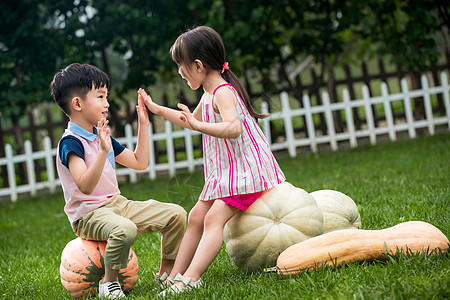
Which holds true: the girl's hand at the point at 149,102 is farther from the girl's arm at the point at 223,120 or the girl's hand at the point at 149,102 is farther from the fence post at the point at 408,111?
the fence post at the point at 408,111

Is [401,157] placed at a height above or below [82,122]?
below

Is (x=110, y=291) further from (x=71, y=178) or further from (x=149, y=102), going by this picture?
(x=149, y=102)

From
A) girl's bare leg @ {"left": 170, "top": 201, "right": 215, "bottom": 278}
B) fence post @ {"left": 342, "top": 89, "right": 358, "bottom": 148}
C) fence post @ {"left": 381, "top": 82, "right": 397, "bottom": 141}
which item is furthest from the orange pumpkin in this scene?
fence post @ {"left": 381, "top": 82, "right": 397, "bottom": 141}

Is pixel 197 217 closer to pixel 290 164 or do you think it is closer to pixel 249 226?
pixel 249 226

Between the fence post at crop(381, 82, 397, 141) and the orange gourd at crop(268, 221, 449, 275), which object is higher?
the fence post at crop(381, 82, 397, 141)

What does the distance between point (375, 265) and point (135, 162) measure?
1.64m

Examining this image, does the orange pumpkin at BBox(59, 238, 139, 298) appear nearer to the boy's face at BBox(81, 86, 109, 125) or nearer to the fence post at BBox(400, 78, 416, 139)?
the boy's face at BBox(81, 86, 109, 125)

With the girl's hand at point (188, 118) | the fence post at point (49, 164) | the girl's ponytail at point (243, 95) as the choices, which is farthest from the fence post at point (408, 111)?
the girl's hand at point (188, 118)

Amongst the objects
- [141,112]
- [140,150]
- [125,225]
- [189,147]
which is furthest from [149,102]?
[189,147]

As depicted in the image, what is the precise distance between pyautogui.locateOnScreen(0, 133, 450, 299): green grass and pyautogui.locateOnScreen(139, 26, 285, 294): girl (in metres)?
0.21

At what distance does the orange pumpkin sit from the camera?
3004 mm

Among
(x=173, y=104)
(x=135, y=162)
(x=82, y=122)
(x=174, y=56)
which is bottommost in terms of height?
(x=135, y=162)

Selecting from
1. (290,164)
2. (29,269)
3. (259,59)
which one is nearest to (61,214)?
(29,269)

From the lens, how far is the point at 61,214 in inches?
294
